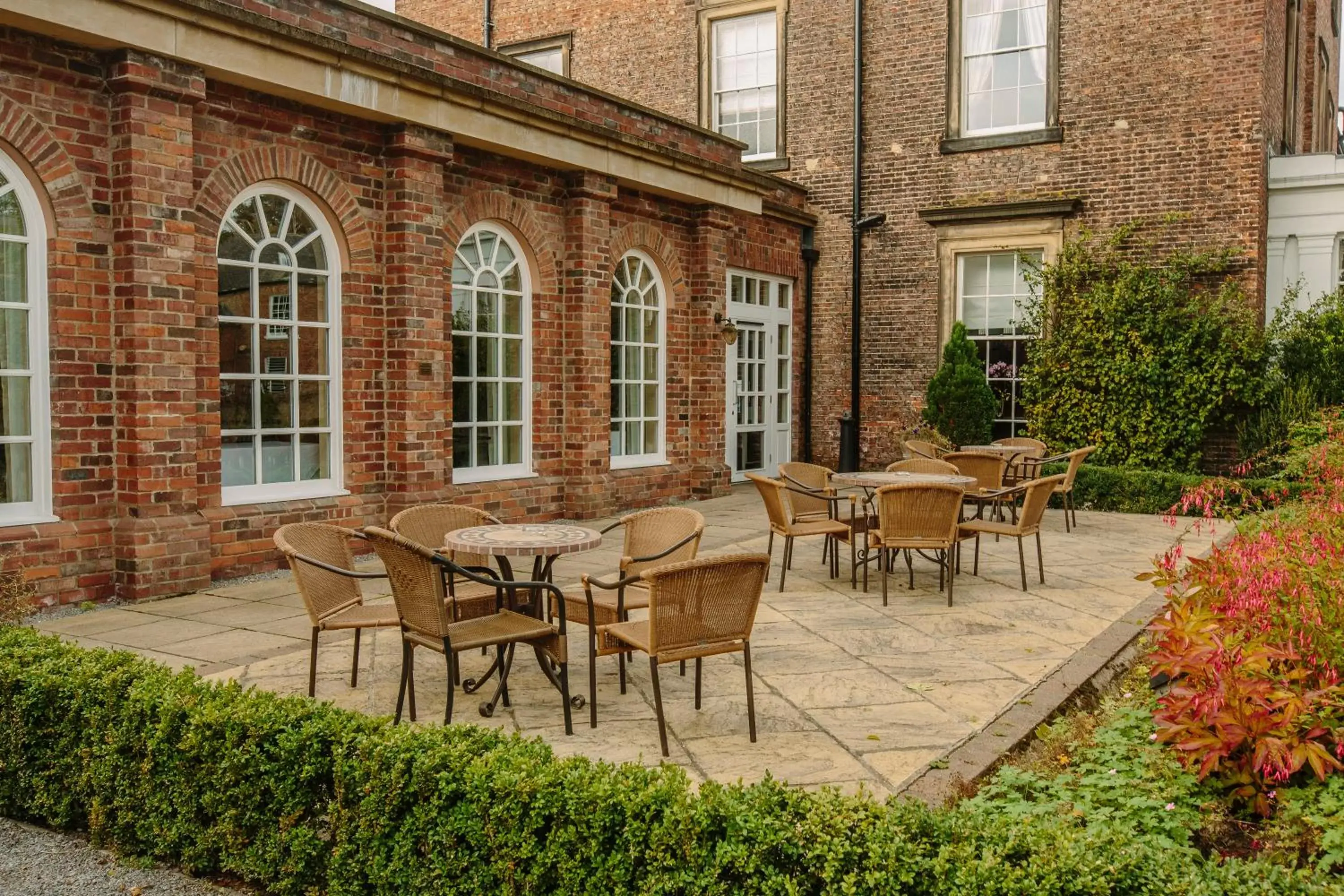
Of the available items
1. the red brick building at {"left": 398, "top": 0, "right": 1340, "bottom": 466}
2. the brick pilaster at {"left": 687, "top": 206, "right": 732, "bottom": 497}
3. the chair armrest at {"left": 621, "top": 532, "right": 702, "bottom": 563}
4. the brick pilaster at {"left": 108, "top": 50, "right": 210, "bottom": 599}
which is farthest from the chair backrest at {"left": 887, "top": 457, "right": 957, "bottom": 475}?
the red brick building at {"left": 398, "top": 0, "right": 1340, "bottom": 466}

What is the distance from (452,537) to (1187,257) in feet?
35.5

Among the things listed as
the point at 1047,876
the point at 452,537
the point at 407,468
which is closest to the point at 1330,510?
the point at 1047,876

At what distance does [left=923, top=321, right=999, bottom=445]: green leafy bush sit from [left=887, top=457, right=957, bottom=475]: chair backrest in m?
4.27

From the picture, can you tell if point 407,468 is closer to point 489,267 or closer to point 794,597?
point 489,267

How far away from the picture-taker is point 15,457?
6574 millimetres

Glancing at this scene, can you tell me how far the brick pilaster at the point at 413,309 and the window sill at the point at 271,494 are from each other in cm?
52

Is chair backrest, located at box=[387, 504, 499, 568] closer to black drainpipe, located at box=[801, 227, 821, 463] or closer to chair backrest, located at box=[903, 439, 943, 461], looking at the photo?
chair backrest, located at box=[903, 439, 943, 461]

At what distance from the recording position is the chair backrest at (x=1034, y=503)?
7551mm

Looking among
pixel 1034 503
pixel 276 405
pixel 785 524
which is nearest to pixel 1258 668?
pixel 1034 503

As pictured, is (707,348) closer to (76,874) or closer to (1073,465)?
(1073,465)

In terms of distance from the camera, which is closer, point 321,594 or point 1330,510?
point 321,594

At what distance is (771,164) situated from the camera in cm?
1537

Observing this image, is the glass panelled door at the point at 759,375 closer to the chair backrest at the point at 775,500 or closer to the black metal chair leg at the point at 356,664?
the chair backrest at the point at 775,500

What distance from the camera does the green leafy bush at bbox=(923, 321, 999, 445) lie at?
13.1 m
